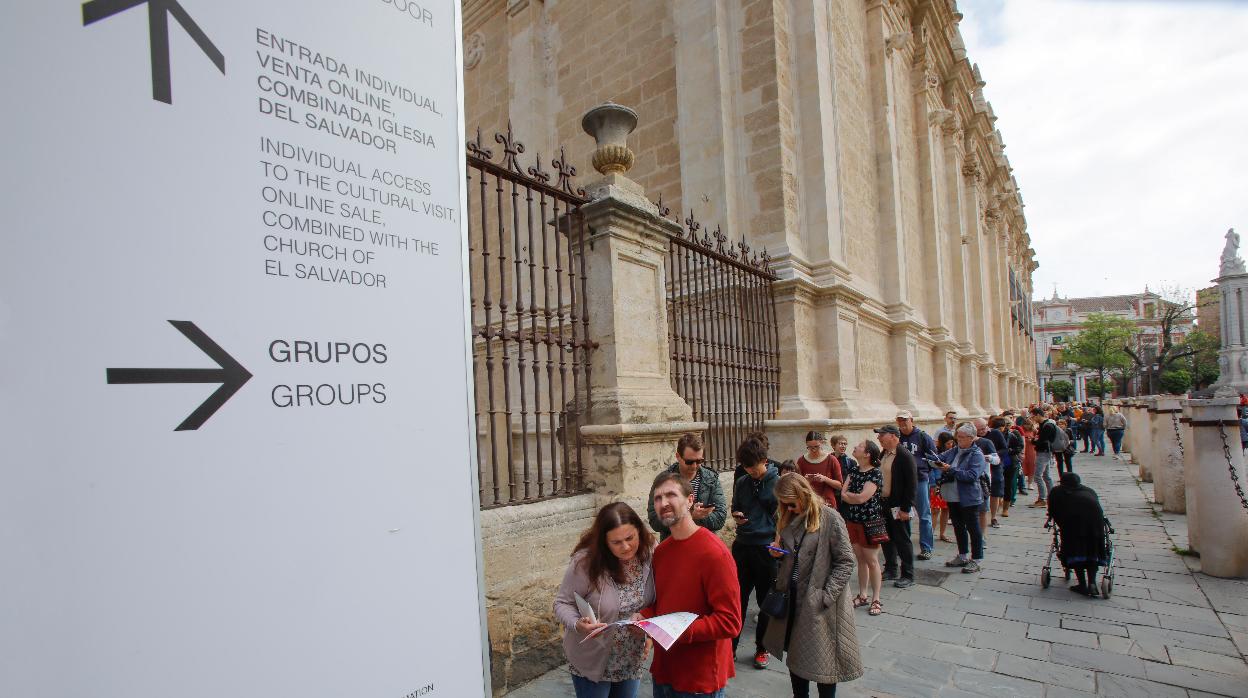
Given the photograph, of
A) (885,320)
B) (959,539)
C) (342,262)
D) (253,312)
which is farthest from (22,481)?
(885,320)

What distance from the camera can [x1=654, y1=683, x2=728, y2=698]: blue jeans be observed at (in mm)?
2619

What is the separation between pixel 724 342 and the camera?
7.59 m

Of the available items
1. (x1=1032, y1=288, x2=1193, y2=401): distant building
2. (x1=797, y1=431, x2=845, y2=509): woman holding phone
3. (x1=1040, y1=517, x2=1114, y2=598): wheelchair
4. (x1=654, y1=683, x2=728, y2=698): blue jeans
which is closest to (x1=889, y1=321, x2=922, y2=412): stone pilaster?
(x1=1040, y1=517, x2=1114, y2=598): wheelchair

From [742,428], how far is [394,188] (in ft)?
21.9

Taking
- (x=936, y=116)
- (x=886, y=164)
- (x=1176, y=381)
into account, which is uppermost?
(x=936, y=116)

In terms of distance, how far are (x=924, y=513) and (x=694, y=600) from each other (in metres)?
5.55

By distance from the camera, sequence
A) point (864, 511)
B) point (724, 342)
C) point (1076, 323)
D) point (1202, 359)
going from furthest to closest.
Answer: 1. point (1076, 323)
2. point (1202, 359)
3. point (724, 342)
4. point (864, 511)

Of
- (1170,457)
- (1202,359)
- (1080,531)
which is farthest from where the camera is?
(1202,359)

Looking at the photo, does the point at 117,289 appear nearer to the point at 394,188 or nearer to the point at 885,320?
the point at 394,188

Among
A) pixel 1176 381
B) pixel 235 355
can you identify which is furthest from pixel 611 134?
pixel 1176 381

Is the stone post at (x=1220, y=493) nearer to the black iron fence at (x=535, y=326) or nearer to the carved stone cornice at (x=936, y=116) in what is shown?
the black iron fence at (x=535, y=326)

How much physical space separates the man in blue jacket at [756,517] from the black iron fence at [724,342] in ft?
6.29

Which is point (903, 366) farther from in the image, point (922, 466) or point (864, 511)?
point (864, 511)

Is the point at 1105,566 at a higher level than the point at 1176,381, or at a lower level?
higher
